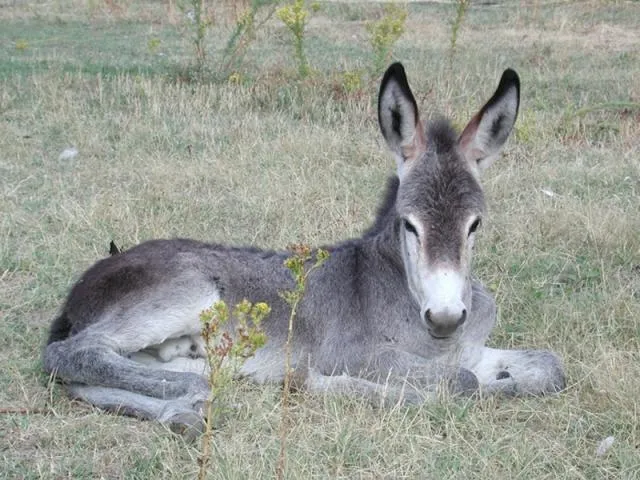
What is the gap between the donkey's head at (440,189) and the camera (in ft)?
13.7

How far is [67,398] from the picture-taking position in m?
4.44

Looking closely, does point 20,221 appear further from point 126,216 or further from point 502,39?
point 502,39

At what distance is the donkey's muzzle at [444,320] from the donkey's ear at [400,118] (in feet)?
3.28

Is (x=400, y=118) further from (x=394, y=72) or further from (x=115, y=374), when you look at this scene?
(x=115, y=374)

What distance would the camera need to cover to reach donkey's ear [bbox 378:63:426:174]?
458cm

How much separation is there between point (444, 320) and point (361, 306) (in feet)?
2.90

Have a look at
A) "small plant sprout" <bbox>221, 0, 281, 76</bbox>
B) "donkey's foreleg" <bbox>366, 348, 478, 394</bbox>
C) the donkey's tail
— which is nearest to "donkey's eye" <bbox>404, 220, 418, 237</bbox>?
"donkey's foreleg" <bbox>366, 348, 478, 394</bbox>

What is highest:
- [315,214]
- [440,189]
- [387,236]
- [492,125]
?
[492,125]

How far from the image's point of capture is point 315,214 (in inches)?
282

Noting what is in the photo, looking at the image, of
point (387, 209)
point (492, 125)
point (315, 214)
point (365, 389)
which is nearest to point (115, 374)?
point (365, 389)

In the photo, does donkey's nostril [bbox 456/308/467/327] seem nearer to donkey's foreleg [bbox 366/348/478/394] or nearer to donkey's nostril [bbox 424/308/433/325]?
donkey's nostril [bbox 424/308/433/325]

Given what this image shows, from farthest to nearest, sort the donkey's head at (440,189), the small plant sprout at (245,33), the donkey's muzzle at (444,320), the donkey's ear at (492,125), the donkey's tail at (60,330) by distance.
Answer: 1. the small plant sprout at (245,33)
2. the donkey's tail at (60,330)
3. the donkey's ear at (492,125)
4. the donkey's head at (440,189)
5. the donkey's muzzle at (444,320)

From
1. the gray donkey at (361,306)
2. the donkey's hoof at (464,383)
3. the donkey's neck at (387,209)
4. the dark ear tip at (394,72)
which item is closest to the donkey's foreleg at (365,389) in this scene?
the gray donkey at (361,306)

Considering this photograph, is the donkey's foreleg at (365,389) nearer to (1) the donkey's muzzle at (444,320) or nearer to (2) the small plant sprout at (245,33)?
(1) the donkey's muzzle at (444,320)
